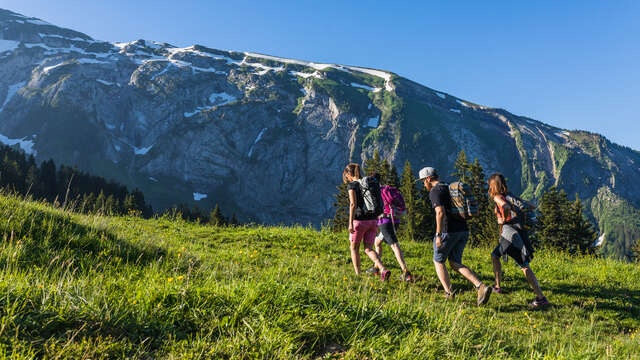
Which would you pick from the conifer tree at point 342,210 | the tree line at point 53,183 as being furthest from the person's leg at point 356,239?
the tree line at point 53,183

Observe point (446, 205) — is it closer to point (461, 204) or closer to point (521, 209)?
point (461, 204)

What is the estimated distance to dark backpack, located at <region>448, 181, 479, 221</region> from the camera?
7410 mm

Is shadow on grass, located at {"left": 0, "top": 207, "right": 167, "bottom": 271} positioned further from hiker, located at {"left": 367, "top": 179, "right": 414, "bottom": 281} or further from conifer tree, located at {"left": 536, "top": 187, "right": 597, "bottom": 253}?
conifer tree, located at {"left": 536, "top": 187, "right": 597, "bottom": 253}

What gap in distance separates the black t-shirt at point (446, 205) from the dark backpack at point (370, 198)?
1.45m

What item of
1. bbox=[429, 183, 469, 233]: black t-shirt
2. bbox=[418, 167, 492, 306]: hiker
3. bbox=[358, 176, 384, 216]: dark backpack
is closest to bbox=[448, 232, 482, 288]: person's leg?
bbox=[418, 167, 492, 306]: hiker

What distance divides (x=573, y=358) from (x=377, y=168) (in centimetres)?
4637

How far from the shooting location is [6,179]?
73250 mm

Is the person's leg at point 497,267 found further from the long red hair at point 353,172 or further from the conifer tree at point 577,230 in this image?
the conifer tree at point 577,230

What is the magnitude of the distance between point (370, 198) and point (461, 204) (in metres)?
2.19

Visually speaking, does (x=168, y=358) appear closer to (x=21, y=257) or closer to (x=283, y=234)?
(x=21, y=257)

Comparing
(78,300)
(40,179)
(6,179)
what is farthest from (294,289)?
(40,179)

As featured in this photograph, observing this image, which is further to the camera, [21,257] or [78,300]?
[21,257]

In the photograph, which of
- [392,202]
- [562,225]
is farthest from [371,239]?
[562,225]

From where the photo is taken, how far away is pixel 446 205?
7.46 metres
